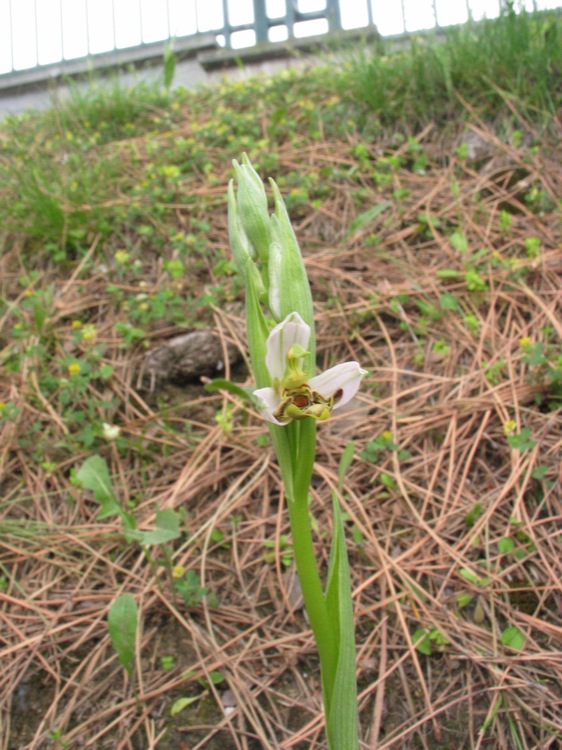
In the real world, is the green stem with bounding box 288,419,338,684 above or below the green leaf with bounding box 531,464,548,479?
above

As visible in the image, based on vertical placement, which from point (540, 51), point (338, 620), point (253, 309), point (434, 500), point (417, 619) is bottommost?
point (417, 619)

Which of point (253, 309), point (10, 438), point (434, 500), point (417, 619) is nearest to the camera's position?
point (253, 309)

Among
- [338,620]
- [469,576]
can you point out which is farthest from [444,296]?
[338,620]

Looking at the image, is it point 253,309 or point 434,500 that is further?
point 434,500

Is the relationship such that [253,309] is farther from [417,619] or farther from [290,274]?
[417,619]

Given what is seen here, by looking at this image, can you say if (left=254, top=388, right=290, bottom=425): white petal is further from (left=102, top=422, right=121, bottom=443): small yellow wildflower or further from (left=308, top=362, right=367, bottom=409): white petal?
(left=102, top=422, right=121, bottom=443): small yellow wildflower

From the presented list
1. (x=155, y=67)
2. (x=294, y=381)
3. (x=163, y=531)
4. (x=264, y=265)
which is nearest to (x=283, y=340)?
(x=294, y=381)

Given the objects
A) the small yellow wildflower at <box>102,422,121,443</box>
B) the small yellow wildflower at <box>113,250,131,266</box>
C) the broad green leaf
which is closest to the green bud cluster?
the broad green leaf
